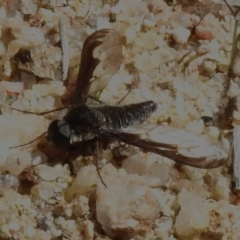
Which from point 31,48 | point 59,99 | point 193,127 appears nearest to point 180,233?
point 193,127

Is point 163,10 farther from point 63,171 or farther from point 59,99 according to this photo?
point 63,171

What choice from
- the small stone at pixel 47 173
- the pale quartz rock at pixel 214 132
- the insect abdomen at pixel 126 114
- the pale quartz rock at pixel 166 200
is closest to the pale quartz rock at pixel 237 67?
the pale quartz rock at pixel 214 132

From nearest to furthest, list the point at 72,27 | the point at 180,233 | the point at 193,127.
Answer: the point at 180,233 < the point at 193,127 < the point at 72,27

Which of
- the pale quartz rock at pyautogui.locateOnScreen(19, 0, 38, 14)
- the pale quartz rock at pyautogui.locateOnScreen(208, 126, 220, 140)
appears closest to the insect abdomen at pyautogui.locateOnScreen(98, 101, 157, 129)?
the pale quartz rock at pyautogui.locateOnScreen(208, 126, 220, 140)

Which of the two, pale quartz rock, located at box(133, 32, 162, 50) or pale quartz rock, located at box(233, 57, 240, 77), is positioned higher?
pale quartz rock, located at box(133, 32, 162, 50)

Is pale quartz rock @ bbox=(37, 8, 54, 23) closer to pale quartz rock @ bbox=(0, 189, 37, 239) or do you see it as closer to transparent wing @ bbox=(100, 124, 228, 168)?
transparent wing @ bbox=(100, 124, 228, 168)

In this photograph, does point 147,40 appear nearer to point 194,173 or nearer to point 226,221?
point 194,173
